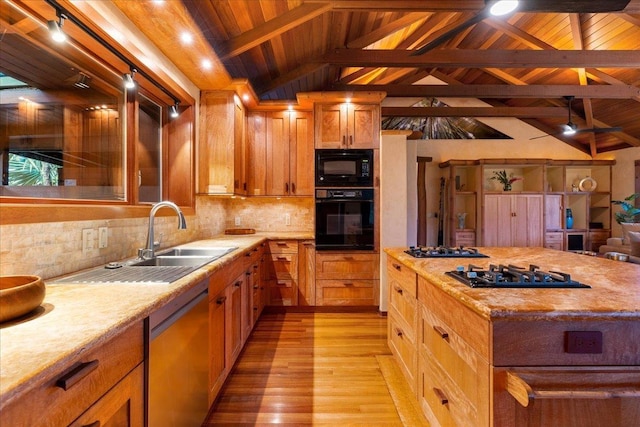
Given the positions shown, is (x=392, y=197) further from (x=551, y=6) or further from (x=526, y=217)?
(x=526, y=217)

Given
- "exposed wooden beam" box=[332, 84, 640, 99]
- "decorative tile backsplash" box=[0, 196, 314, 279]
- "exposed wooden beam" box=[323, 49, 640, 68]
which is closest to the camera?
"decorative tile backsplash" box=[0, 196, 314, 279]

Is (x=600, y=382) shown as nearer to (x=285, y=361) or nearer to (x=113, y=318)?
(x=113, y=318)

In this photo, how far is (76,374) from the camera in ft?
2.29

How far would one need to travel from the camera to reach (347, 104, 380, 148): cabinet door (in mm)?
3549

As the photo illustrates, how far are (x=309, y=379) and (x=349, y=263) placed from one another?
5.03ft

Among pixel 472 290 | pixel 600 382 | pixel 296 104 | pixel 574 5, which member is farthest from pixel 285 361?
pixel 574 5

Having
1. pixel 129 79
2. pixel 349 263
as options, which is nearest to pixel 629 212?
pixel 349 263

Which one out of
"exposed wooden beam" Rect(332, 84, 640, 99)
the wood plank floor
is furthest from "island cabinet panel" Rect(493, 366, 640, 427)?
"exposed wooden beam" Rect(332, 84, 640, 99)

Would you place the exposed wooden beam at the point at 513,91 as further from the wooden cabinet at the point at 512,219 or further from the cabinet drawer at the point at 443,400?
the cabinet drawer at the point at 443,400

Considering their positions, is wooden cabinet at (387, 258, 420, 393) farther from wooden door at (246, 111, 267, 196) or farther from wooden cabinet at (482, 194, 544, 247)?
wooden cabinet at (482, 194, 544, 247)

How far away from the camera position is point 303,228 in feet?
13.5

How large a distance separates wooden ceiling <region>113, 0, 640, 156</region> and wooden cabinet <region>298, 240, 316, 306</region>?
1.89m

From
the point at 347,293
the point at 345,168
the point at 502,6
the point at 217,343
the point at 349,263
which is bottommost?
the point at 347,293

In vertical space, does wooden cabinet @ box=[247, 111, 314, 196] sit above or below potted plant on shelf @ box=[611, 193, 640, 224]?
above
